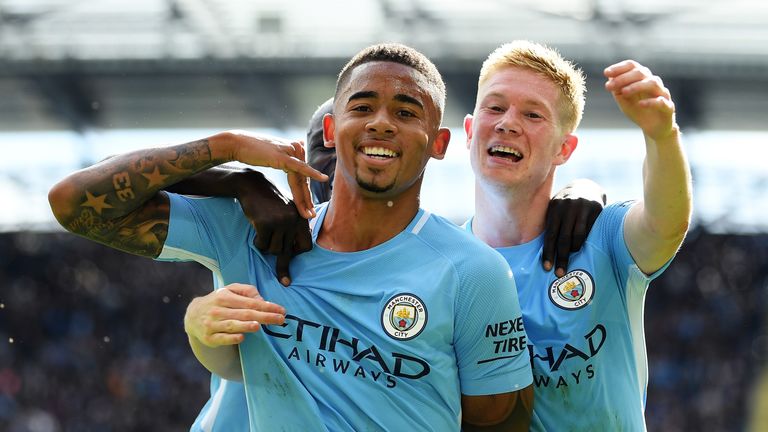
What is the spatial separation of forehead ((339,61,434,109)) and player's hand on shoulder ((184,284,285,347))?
819 mm

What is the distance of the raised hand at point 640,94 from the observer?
12.0ft

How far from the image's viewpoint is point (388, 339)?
12.4 feet

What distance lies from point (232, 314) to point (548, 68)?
1864mm

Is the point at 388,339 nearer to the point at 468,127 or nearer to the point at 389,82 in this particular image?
the point at 389,82

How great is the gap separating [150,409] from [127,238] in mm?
21680

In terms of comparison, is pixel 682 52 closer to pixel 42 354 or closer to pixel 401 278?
pixel 42 354

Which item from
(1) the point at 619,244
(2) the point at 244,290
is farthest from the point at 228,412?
(1) the point at 619,244

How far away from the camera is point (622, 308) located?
4473 mm

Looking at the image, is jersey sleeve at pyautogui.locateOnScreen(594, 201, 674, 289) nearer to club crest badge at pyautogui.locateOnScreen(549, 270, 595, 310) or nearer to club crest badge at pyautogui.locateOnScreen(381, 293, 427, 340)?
club crest badge at pyautogui.locateOnScreen(549, 270, 595, 310)

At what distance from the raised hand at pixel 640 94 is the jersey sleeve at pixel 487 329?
693 millimetres

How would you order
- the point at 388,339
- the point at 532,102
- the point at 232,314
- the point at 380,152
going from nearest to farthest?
the point at 232,314 → the point at 388,339 → the point at 380,152 → the point at 532,102

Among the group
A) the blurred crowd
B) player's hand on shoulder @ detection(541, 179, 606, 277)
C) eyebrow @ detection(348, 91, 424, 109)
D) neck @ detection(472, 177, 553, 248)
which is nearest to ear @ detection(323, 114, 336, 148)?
eyebrow @ detection(348, 91, 424, 109)

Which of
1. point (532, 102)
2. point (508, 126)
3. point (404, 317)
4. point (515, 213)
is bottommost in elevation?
point (404, 317)

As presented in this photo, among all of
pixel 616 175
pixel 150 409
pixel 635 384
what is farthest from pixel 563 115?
pixel 150 409
